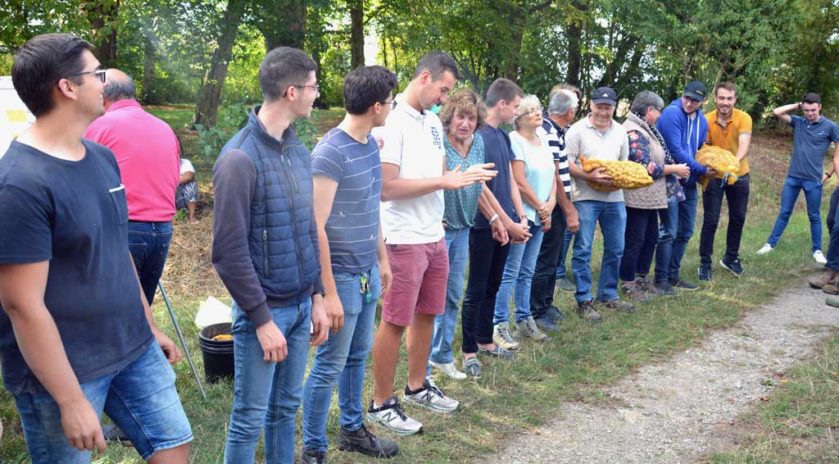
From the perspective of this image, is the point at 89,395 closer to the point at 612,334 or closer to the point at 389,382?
the point at 389,382

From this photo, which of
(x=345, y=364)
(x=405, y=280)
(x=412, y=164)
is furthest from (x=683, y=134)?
(x=345, y=364)

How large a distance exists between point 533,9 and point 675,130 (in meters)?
10.3

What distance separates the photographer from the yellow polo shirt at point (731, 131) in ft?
25.5

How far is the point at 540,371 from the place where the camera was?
17.5ft

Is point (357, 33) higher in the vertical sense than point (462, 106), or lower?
higher

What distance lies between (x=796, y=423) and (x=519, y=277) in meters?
2.24

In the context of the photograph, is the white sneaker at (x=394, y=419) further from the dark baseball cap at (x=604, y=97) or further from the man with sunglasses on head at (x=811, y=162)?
the man with sunglasses on head at (x=811, y=162)

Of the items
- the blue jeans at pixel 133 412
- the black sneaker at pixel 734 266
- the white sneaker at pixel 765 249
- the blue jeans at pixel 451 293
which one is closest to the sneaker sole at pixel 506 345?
the blue jeans at pixel 451 293

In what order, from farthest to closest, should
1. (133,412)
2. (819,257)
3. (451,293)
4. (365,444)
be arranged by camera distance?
(819,257)
(451,293)
(365,444)
(133,412)

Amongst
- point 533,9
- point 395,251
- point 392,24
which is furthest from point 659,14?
point 395,251

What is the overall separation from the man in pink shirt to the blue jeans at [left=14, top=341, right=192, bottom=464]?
184 centimetres

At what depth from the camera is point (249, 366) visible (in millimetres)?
2916

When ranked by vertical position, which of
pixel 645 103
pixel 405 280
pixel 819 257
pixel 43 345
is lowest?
pixel 819 257

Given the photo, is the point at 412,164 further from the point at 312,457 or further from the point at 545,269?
the point at 545,269
